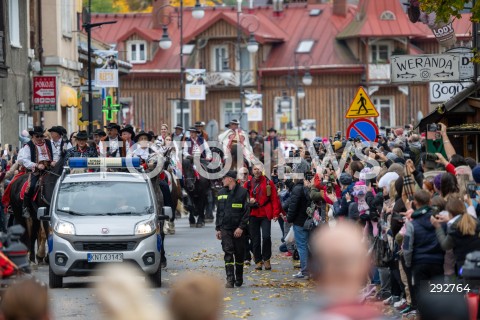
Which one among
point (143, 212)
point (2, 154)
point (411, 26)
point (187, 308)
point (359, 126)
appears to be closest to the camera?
point (187, 308)

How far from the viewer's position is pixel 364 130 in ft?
94.3

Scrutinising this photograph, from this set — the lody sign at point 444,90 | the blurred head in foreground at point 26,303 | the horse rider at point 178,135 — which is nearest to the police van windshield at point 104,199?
the lody sign at point 444,90

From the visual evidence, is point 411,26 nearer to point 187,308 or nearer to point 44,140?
point 44,140

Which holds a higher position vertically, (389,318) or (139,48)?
(139,48)

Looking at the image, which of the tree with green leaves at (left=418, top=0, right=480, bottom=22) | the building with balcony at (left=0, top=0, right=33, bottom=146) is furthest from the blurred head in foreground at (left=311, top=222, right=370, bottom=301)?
the building with balcony at (left=0, top=0, right=33, bottom=146)

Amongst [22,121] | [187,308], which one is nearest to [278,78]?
[22,121]

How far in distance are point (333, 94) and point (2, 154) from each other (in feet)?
197

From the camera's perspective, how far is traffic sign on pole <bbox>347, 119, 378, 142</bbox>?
93.8 ft

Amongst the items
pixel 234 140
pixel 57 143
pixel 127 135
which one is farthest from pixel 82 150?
pixel 234 140

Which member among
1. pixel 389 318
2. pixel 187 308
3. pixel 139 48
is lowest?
pixel 389 318

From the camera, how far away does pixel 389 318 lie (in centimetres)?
1633

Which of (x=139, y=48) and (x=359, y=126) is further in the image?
(x=139, y=48)

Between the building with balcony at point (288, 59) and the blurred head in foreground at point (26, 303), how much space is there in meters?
79.7

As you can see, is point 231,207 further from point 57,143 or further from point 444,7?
point 57,143
